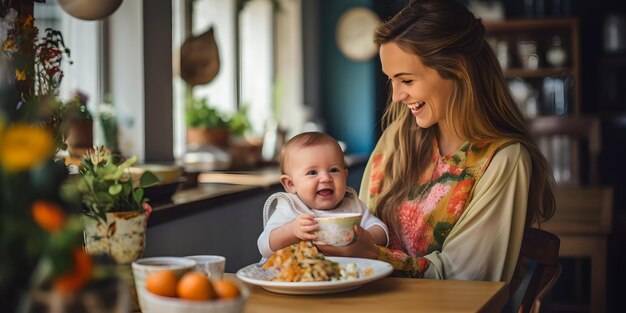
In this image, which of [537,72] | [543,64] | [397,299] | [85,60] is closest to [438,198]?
[397,299]

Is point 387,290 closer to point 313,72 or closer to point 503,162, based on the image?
Result: point 503,162

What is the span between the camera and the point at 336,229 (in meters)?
1.64

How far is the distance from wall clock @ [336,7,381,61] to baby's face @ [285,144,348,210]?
16.6 feet

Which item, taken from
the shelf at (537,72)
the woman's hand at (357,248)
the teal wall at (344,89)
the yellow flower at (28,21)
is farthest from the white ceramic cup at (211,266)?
the shelf at (537,72)

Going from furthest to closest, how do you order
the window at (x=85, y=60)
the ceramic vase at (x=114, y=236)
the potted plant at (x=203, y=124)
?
1. the potted plant at (x=203, y=124)
2. the window at (x=85, y=60)
3. the ceramic vase at (x=114, y=236)

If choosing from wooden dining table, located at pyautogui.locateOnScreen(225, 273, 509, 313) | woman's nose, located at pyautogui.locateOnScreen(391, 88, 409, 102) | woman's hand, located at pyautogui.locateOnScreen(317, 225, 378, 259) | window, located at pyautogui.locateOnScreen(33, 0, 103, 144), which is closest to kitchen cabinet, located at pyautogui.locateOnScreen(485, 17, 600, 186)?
window, located at pyautogui.locateOnScreen(33, 0, 103, 144)

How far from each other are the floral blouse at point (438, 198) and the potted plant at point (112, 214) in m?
0.74

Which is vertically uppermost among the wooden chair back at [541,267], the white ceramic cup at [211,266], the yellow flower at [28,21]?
the yellow flower at [28,21]

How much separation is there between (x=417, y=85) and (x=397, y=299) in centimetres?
68

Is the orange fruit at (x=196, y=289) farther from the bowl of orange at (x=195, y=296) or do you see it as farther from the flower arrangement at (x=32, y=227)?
the flower arrangement at (x=32, y=227)

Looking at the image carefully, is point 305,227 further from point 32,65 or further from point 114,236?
point 32,65

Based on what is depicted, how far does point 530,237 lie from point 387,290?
53cm

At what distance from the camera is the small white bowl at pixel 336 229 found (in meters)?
1.63

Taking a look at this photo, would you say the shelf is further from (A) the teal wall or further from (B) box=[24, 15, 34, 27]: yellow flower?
(B) box=[24, 15, 34, 27]: yellow flower
